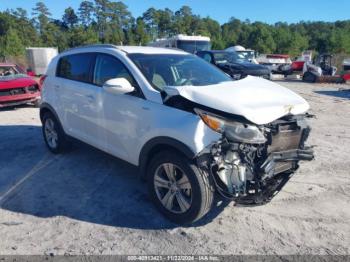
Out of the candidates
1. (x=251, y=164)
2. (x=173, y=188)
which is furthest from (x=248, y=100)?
(x=173, y=188)

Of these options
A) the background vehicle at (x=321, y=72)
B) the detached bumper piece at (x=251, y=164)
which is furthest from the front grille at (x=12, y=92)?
the background vehicle at (x=321, y=72)

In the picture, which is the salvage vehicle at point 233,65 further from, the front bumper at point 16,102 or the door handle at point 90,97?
the door handle at point 90,97

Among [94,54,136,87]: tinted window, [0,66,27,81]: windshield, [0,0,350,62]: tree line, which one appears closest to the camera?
[94,54,136,87]: tinted window

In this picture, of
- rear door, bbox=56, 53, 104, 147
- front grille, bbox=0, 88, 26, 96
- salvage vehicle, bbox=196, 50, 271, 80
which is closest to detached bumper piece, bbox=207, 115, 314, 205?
rear door, bbox=56, 53, 104, 147

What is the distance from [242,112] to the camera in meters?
3.25

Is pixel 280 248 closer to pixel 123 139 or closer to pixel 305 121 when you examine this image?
pixel 305 121

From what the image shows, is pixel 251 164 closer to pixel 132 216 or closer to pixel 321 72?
pixel 132 216

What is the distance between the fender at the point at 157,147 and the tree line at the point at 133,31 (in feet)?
151

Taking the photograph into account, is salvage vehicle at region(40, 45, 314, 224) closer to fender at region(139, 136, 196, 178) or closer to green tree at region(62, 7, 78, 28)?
fender at region(139, 136, 196, 178)

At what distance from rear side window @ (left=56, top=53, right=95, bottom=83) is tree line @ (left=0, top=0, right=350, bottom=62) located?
1713 inches

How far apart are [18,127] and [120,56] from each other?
16.4 feet

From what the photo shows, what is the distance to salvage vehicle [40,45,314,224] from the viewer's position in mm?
3287

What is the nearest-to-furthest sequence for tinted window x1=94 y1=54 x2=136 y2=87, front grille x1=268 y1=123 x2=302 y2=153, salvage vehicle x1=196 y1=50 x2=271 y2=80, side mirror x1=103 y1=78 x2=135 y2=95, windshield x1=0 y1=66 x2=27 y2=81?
front grille x1=268 y1=123 x2=302 y2=153 → side mirror x1=103 y1=78 x2=135 y2=95 → tinted window x1=94 y1=54 x2=136 y2=87 → windshield x1=0 y1=66 x2=27 y2=81 → salvage vehicle x1=196 y1=50 x2=271 y2=80

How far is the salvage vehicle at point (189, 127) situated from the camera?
329 cm
